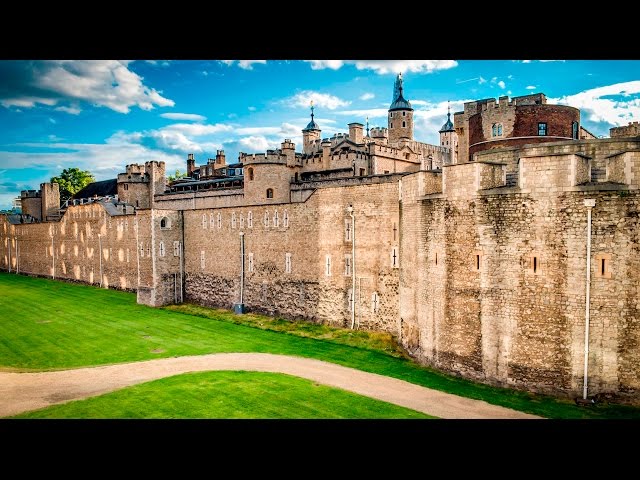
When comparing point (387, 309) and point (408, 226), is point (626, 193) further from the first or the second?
point (387, 309)

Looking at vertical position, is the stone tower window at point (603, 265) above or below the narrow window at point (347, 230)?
below

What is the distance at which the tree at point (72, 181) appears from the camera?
66.2 metres

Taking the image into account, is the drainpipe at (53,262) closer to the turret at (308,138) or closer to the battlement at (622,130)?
the turret at (308,138)

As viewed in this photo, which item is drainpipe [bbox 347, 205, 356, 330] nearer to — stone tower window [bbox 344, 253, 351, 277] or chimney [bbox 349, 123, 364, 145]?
stone tower window [bbox 344, 253, 351, 277]

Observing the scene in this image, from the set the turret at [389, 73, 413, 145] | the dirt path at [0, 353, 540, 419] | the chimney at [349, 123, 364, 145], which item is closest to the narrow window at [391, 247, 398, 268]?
the dirt path at [0, 353, 540, 419]

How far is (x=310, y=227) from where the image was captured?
2191 cm

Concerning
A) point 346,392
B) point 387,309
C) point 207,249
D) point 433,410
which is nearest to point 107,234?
point 207,249

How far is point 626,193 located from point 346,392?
818 centimetres

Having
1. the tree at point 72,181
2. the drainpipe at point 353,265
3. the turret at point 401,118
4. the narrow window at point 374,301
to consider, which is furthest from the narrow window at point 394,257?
the tree at point 72,181

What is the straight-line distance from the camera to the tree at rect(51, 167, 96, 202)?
66250 mm

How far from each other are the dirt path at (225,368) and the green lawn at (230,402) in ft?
1.69

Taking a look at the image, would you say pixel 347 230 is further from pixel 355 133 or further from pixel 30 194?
pixel 30 194

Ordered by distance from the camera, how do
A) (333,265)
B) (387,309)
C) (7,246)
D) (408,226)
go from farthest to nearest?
(7,246) → (333,265) → (387,309) → (408,226)

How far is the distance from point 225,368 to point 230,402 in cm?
304
